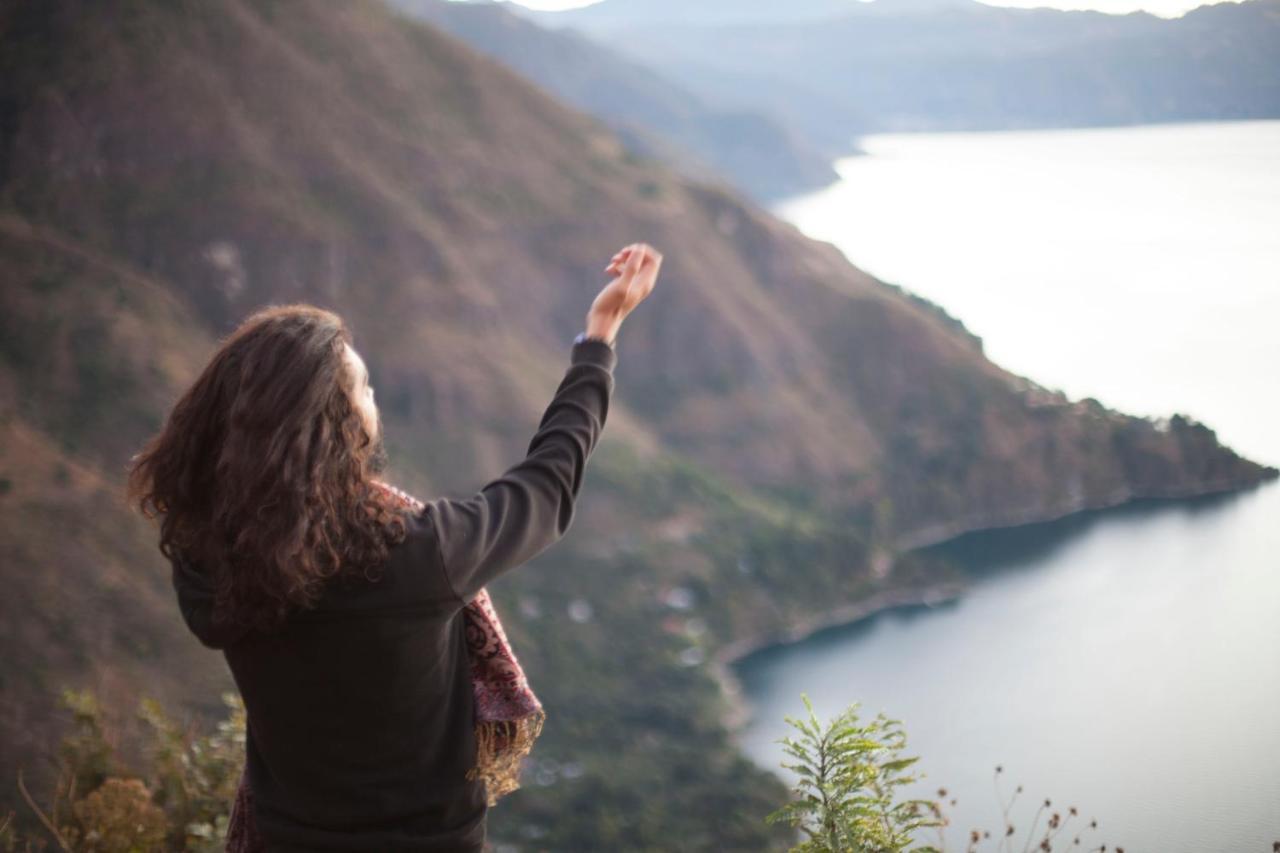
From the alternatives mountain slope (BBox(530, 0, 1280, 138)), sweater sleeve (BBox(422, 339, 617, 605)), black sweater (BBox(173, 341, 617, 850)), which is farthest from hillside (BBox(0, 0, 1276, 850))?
sweater sleeve (BBox(422, 339, 617, 605))

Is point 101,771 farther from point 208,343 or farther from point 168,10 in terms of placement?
point 168,10

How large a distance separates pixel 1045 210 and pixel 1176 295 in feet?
47.5

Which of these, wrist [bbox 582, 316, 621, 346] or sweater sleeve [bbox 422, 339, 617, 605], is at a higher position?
wrist [bbox 582, 316, 621, 346]

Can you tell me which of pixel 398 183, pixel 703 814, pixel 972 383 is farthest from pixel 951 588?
pixel 398 183

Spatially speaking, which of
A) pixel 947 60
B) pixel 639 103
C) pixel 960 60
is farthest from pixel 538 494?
pixel 639 103

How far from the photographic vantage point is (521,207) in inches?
1319

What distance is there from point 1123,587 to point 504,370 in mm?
15457

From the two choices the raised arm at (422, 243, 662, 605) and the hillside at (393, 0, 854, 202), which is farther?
the hillside at (393, 0, 854, 202)

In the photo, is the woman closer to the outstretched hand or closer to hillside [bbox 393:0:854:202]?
the outstretched hand

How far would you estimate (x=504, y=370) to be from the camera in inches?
1163

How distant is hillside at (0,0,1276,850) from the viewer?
66.5ft

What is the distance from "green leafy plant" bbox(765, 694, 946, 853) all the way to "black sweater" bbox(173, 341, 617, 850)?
0.76 m

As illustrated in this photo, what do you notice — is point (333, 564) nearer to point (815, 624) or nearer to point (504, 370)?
point (504, 370)

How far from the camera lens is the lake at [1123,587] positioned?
54.5 feet
